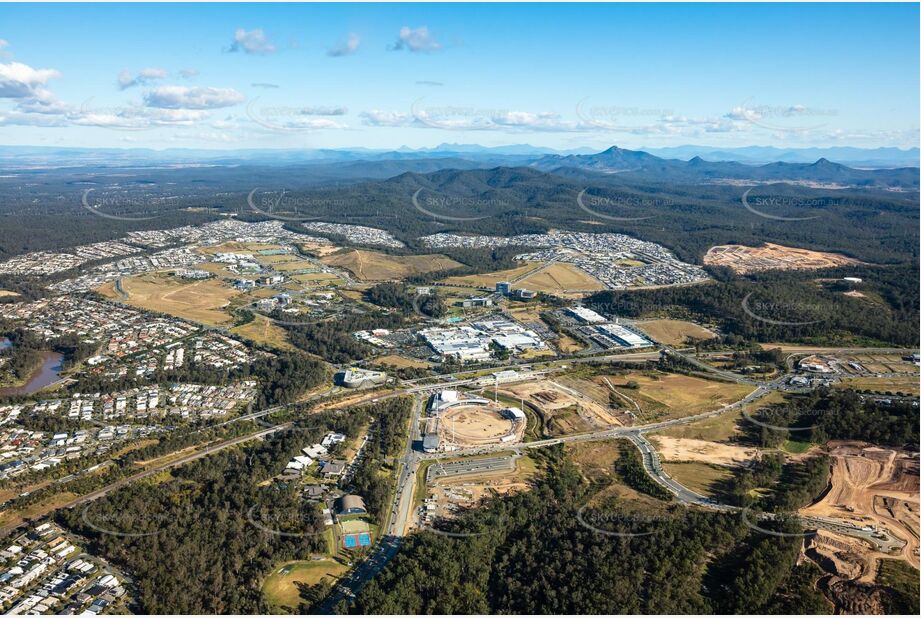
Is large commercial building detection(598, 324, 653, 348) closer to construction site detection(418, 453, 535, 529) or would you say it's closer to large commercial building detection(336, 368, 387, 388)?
large commercial building detection(336, 368, 387, 388)

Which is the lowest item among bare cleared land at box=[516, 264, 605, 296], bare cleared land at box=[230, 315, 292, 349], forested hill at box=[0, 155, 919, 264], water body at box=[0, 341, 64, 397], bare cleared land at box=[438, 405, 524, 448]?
bare cleared land at box=[438, 405, 524, 448]

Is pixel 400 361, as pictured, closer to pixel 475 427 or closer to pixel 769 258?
pixel 475 427

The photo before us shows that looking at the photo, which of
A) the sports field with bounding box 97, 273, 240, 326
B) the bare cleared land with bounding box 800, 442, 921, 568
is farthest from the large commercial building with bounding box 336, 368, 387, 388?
the bare cleared land with bounding box 800, 442, 921, 568

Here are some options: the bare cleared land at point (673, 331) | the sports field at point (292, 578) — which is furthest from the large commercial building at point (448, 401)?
the bare cleared land at point (673, 331)

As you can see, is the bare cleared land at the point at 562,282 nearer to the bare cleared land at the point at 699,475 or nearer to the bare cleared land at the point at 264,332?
the bare cleared land at the point at 264,332

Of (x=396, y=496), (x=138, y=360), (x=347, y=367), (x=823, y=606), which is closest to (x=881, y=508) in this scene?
(x=823, y=606)

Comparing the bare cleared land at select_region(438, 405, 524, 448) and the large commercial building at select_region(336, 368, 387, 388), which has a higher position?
the large commercial building at select_region(336, 368, 387, 388)

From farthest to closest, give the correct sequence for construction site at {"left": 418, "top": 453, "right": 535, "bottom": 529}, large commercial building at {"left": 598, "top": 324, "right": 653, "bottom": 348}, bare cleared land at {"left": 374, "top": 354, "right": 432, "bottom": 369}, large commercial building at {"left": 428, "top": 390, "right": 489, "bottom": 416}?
large commercial building at {"left": 598, "top": 324, "right": 653, "bottom": 348} → bare cleared land at {"left": 374, "top": 354, "right": 432, "bottom": 369} → large commercial building at {"left": 428, "top": 390, "right": 489, "bottom": 416} → construction site at {"left": 418, "top": 453, "right": 535, "bottom": 529}
